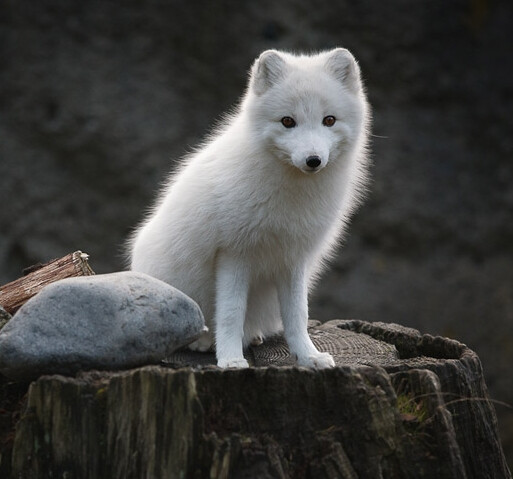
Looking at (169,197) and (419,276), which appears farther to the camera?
(419,276)

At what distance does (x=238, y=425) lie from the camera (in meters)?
3.07

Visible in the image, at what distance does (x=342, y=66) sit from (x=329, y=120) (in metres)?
0.32

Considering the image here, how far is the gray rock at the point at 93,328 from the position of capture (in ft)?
10.2

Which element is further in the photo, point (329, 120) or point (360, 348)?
point (360, 348)

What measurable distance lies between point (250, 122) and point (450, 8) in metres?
4.51

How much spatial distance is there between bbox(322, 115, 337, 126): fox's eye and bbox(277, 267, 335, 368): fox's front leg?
2.38 feet

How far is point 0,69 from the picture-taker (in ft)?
24.8

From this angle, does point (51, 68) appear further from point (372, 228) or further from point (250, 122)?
point (250, 122)

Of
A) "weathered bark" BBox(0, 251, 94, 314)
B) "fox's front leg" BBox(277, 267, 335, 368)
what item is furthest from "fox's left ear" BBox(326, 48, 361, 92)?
"weathered bark" BBox(0, 251, 94, 314)

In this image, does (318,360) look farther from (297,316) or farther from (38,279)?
(38,279)

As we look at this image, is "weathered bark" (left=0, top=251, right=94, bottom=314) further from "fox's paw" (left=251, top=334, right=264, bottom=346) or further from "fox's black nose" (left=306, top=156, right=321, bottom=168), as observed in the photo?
"fox's black nose" (left=306, top=156, right=321, bottom=168)

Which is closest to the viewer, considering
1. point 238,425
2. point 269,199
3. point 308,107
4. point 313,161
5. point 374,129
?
point 238,425

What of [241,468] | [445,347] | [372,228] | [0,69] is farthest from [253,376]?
[0,69]

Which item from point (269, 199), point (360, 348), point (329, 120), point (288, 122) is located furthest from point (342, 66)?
point (360, 348)
